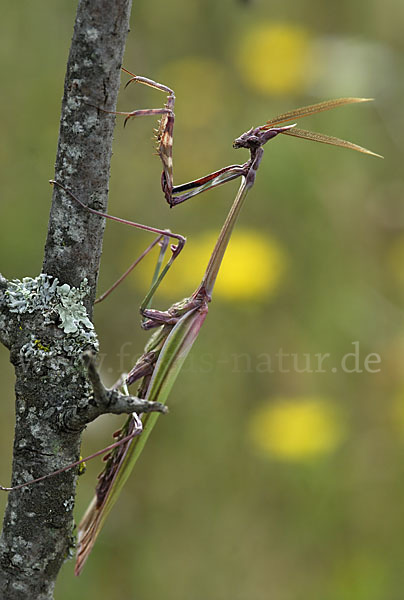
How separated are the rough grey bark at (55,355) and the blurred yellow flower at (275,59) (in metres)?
2.80

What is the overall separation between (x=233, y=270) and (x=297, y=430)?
916 mm

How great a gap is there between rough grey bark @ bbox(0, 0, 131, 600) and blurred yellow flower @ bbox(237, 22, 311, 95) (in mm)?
2800

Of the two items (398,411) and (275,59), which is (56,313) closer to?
(398,411)

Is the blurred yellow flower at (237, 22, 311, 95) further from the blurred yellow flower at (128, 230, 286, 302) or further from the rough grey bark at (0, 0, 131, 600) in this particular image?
the rough grey bark at (0, 0, 131, 600)

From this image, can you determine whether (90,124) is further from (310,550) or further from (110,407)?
(310,550)

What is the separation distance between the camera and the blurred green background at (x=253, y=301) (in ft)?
9.36

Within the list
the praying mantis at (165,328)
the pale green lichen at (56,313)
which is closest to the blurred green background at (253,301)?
the praying mantis at (165,328)

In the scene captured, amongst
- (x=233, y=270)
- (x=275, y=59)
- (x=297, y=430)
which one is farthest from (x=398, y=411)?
(x=275, y=59)

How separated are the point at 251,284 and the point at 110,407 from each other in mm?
2157

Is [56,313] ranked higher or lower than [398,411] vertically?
higher

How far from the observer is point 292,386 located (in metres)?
3.32

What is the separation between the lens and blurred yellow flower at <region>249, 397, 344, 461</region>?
2752mm

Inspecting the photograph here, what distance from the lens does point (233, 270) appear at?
3.15 m

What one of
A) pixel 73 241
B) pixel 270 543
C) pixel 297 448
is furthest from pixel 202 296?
pixel 270 543
